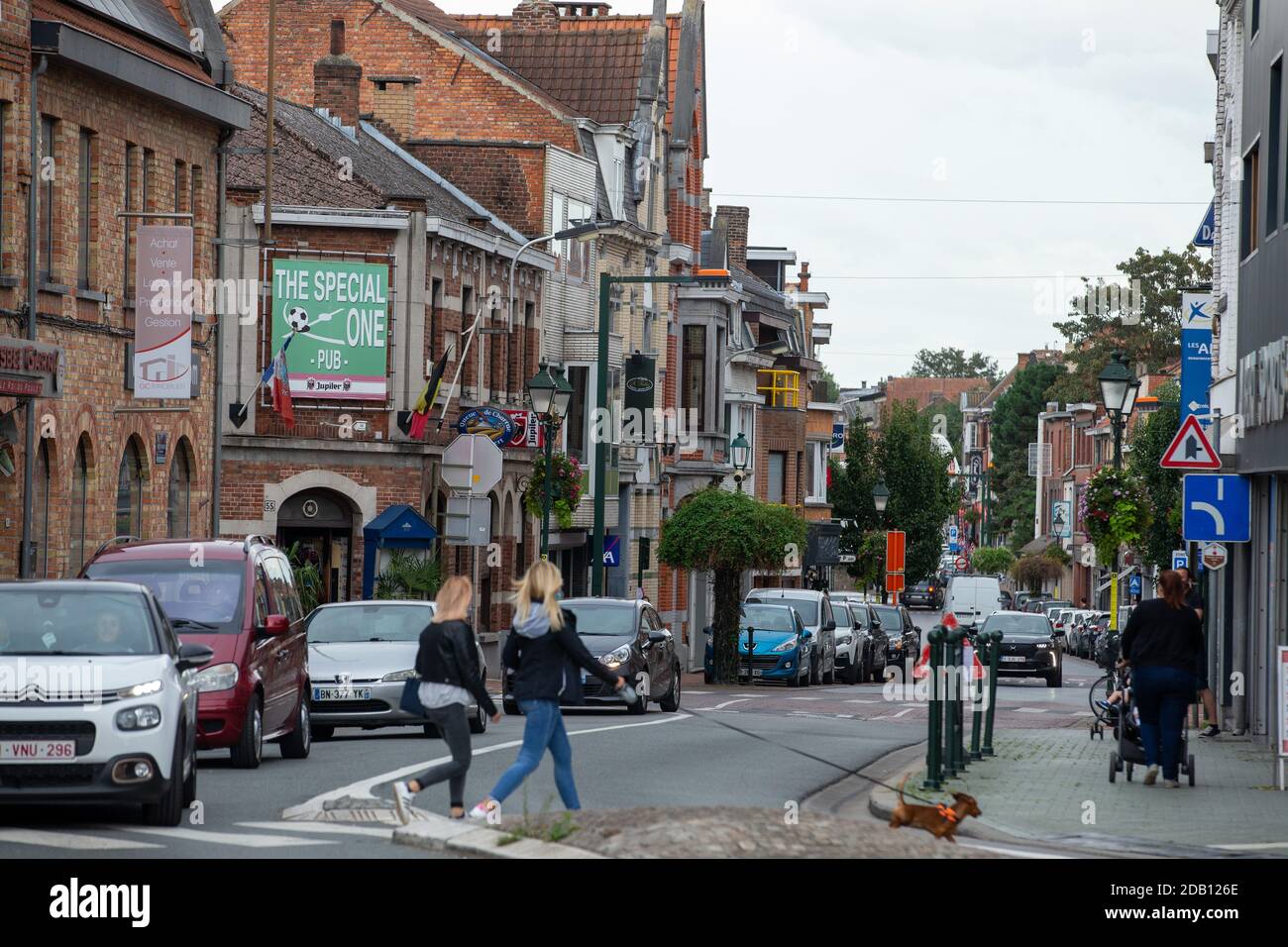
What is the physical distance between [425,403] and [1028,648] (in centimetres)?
1561

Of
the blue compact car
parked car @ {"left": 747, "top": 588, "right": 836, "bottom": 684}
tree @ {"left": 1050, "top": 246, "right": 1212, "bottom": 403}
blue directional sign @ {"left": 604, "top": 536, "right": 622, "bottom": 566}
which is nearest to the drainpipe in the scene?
blue directional sign @ {"left": 604, "top": 536, "right": 622, "bottom": 566}

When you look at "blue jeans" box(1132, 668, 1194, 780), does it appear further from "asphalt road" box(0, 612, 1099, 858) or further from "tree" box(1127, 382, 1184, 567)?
"tree" box(1127, 382, 1184, 567)

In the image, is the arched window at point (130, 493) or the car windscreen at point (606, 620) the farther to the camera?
the arched window at point (130, 493)

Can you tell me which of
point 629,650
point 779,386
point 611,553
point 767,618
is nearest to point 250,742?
point 629,650

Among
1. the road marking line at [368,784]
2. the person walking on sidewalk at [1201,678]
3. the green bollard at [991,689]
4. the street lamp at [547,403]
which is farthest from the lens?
the street lamp at [547,403]

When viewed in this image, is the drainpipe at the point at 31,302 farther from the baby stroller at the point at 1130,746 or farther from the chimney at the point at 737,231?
the chimney at the point at 737,231

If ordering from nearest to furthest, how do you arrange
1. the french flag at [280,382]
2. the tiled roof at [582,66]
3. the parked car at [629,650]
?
the parked car at [629,650]
the french flag at [280,382]
the tiled roof at [582,66]

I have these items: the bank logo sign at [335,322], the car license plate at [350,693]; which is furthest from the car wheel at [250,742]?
the bank logo sign at [335,322]

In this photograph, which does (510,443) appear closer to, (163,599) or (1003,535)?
(163,599)

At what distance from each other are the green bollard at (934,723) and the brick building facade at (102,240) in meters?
12.7

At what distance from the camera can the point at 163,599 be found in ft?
59.8

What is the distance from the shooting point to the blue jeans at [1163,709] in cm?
1764
